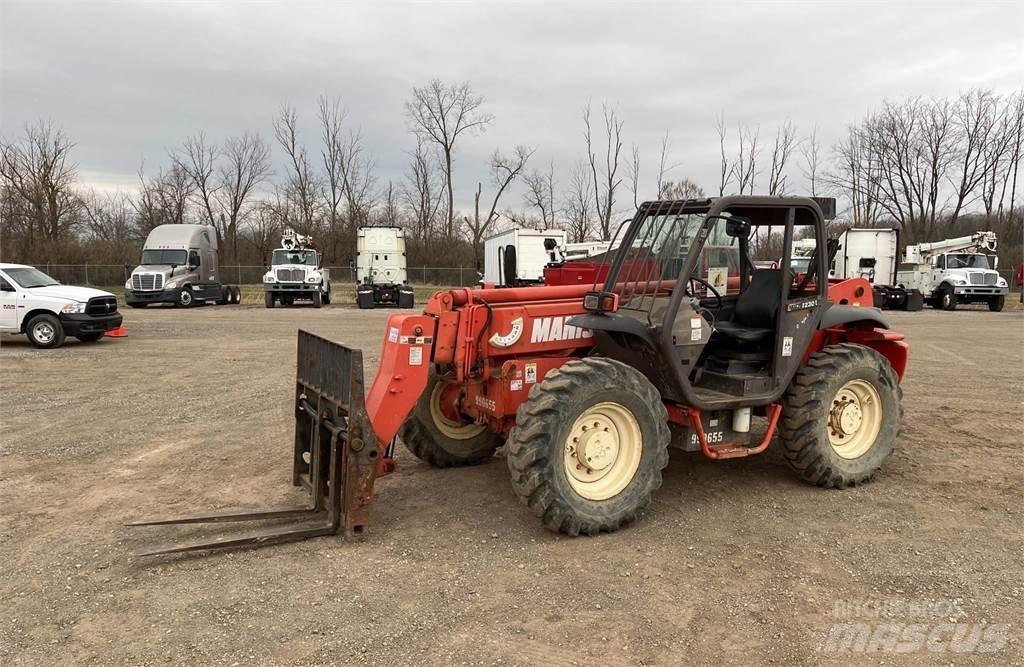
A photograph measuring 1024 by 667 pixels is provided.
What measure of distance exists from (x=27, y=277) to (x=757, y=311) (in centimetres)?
1517

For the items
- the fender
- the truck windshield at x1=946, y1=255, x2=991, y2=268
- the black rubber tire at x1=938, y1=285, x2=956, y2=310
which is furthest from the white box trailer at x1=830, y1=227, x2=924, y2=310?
the fender

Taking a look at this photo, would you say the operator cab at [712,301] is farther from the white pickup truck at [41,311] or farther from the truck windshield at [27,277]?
the truck windshield at [27,277]

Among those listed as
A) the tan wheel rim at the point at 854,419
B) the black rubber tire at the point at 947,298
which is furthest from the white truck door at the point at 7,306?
the black rubber tire at the point at 947,298

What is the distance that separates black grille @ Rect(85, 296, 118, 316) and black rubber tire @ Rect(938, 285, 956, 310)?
29.7m

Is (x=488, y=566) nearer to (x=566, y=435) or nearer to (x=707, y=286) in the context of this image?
(x=566, y=435)

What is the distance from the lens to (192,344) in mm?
15070

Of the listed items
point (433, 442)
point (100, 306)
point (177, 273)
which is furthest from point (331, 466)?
point (177, 273)

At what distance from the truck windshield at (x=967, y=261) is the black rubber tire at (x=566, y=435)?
97.9 feet

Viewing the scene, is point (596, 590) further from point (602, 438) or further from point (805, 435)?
point (805, 435)

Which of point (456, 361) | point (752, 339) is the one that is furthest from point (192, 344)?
point (752, 339)

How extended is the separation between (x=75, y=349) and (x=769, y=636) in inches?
574

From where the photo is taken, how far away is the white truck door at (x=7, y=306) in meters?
14.0

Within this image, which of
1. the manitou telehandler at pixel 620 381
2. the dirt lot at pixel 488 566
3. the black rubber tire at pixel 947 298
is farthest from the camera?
the black rubber tire at pixel 947 298

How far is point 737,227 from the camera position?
5.57m
